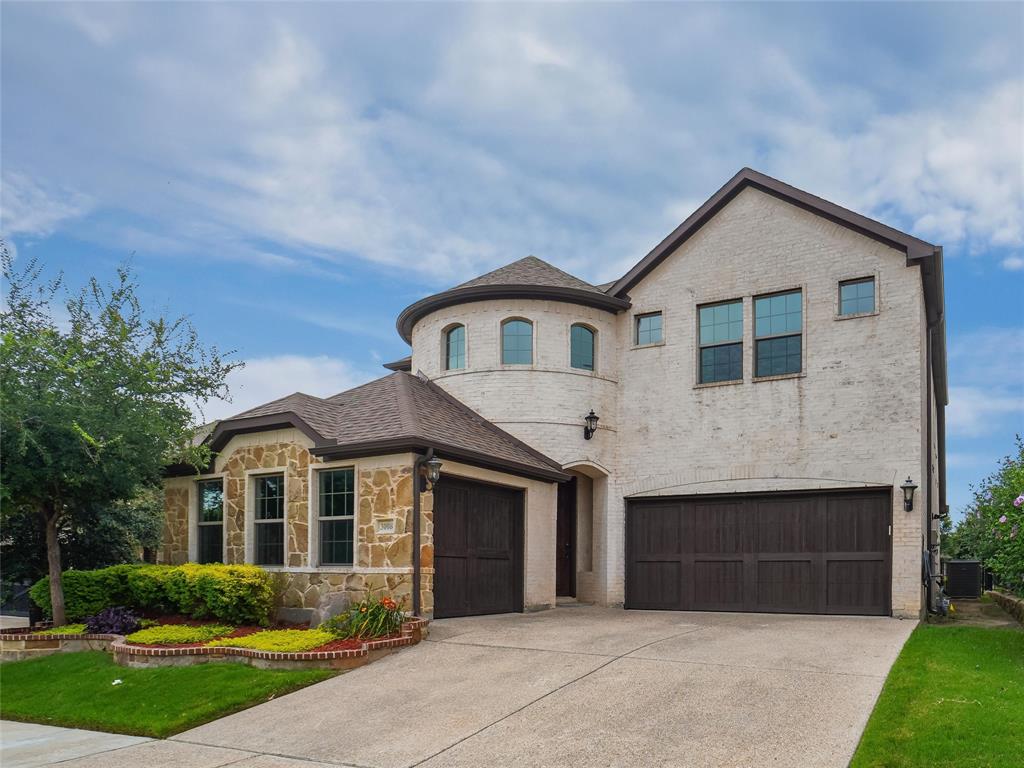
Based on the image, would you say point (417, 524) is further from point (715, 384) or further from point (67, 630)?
point (715, 384)

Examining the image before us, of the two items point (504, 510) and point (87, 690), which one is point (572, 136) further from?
point (87, 690)

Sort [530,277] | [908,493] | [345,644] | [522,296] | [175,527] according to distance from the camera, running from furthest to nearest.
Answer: [530,277]
[522,296]
[175,527]
[908,493]
[345,644]

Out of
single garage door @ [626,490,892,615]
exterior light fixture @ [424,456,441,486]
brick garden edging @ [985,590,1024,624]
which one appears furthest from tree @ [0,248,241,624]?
brick garden edging @ [985,590,1024,624]

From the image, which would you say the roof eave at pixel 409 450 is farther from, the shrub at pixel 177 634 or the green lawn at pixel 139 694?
the green lawn at pixel 139 694

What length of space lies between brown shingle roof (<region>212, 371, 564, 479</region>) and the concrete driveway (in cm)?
316

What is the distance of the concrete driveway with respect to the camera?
734cm

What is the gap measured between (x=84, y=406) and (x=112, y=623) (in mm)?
3459

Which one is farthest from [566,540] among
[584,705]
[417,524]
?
[584,705]

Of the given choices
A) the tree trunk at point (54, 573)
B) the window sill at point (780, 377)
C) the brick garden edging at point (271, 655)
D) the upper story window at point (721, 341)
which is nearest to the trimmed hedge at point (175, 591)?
the tree trunk at point (54, 573)

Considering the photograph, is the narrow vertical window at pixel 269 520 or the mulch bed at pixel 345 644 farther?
the narrow vertical window at pixel 269 520

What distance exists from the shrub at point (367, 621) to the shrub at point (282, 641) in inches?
8.5

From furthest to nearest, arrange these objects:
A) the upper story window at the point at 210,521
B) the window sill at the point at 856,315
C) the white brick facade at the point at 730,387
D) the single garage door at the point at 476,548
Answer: the upper story window at the point at 210,521 → the window sill at the point at 856,315 → the white brick facade at the point at 730,387 → the single garage door at the point at 476,548

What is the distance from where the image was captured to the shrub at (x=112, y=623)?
13594 millimetres

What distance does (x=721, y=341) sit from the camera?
1773 centimetres
